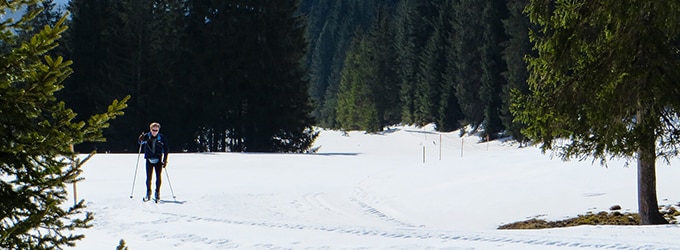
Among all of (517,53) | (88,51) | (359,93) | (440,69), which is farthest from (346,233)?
(359,93)

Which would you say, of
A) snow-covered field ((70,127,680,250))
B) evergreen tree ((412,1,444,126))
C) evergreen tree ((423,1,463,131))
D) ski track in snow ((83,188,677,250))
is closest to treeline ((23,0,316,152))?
snow-covered field ((70,127,680,250))

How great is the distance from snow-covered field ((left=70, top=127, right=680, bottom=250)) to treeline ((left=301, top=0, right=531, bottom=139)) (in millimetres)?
16683

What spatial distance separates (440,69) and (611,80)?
Answer: 50949 mm

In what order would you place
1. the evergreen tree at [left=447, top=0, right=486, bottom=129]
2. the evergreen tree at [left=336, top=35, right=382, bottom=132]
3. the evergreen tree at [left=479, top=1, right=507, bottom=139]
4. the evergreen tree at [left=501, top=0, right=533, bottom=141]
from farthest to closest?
the evergreen tree at [left=336, top=35, right=382, bottom=132], the evergreen tree at [left=447, top=0, right=486, bottom=129], the evergreen tree at [left=479, top=1, right=507, bottom=139], the evergreen tree at [left=501, top=0, right=533, bottom=141]

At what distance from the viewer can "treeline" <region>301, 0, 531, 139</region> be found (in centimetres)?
4510

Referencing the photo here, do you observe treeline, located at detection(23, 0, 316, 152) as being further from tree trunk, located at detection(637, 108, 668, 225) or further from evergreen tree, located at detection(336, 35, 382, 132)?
evergreen tree, located at detection(336, 35, 382, 132)

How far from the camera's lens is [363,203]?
18234mm

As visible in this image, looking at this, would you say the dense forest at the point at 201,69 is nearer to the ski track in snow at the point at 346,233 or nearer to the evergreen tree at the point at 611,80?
the ski track in snow at the point at 346,233

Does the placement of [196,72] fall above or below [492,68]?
below

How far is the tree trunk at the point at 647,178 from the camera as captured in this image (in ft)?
39.8

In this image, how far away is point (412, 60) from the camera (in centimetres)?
7131

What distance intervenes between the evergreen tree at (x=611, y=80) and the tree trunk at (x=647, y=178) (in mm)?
16

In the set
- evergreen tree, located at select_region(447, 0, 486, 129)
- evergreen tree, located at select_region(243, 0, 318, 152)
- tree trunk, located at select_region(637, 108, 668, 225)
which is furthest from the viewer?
evergreen tree, located at select_region(447, 0, 486, 129)

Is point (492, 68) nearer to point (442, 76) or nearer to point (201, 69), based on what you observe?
point (442, 76)
